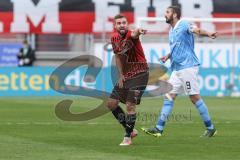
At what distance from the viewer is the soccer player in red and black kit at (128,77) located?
514 inches

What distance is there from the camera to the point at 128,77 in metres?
13.4

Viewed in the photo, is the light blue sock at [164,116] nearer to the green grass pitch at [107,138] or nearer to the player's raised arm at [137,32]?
the green grass pitch at [107,138]

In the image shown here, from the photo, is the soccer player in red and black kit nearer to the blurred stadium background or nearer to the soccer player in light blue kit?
the soccer player in light blue kit

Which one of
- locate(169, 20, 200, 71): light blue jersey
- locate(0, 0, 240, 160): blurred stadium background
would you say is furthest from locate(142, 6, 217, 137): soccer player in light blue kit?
locate(0, 0, 240, 160): blurred stadium background

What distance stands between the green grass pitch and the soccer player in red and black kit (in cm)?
43

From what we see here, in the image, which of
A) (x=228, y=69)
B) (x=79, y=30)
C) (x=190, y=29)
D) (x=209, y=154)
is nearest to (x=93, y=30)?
(x=79, y=30)

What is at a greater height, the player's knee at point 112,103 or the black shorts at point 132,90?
the black shorts at point 132,90

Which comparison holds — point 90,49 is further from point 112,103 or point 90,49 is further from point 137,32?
point 137,32

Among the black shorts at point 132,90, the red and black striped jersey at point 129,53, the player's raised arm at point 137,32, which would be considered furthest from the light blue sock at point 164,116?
the player's raised arm at point 137,32

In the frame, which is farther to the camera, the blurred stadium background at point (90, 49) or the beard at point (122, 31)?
the blurred stadium background at point (90, 49)

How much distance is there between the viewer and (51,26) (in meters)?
34.1

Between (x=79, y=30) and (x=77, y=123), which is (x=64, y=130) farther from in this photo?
(x=79, y=30)

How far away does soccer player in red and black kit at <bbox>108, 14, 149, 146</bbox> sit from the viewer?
13055 mm

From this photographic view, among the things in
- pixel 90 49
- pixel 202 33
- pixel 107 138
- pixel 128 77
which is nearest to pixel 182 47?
pixel 202 33
